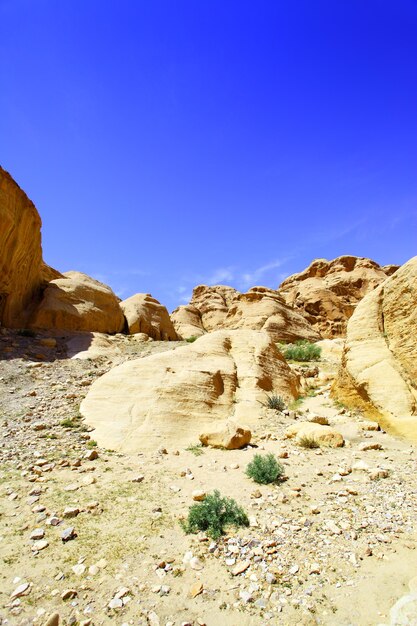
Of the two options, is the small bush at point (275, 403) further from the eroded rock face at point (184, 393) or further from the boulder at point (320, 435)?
the boulder at point (320, 435)

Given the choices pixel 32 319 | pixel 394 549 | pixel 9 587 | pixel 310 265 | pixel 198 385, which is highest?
pixel 310 265

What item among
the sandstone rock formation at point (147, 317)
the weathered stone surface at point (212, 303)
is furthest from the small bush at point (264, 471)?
the weathered stone surface at point (212, 303)

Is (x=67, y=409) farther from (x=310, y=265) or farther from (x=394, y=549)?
(x=310, y=265)

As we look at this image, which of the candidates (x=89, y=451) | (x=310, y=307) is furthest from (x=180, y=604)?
(x=310, y=307)

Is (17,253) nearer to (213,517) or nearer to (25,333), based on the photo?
(25,333)

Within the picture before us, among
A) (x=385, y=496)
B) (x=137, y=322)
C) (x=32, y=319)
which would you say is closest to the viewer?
(x=385, y=496)

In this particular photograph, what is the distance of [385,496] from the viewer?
17.8 feet

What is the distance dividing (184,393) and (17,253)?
53.6 feet

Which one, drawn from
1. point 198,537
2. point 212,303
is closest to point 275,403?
point 198,537

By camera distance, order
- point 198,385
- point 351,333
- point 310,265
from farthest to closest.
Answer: point 310,265 < point 351,333 < point 198,385

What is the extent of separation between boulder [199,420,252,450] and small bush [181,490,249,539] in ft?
9.11

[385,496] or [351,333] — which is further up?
[351,333]

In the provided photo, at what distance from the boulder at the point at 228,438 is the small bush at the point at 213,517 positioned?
9.11 ft

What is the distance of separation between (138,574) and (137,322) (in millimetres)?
23557
